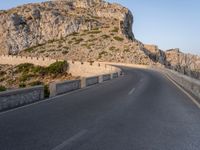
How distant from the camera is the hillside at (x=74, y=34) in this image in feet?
339

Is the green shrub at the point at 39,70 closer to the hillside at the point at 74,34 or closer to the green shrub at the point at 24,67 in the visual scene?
the green shrub at the point at 24,67

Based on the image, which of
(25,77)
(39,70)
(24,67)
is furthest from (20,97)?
(24,67)

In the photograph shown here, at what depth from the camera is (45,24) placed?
12988 cm

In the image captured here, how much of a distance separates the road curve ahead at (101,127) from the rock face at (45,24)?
11160cm

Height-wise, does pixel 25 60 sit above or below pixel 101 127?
above

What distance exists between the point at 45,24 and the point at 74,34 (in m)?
11.6

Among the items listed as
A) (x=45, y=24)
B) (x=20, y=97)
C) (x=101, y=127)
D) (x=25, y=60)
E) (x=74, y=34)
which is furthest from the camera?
(x=45, y=24)

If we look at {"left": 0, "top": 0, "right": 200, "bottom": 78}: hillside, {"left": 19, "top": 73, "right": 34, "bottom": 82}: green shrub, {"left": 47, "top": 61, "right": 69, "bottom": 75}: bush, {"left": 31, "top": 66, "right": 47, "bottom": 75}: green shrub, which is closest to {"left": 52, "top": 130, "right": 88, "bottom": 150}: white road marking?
{"left": 47, "top": 61, "right": 69, "bottom": 75}: bush

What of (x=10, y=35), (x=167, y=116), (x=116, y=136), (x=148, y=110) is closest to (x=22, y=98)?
(x=148, y=110)

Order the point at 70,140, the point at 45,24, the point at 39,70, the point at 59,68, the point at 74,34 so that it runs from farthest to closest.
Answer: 1. the point at 45,24
2. the point at 74,34
3. the point at 39,70
4. the point at 59,68
5. the point at 70,140

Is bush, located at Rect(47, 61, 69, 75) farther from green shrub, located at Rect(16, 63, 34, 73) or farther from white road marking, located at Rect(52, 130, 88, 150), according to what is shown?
white road marking, located at Rect(52, 130, 88, 150)

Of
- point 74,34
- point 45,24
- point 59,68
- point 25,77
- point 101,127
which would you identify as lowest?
point 25,77

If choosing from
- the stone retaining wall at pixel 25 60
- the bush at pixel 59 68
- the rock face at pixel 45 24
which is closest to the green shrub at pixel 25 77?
the bush at pixel 59 68

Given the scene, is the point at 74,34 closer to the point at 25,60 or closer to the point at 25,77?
the point at 25,60
